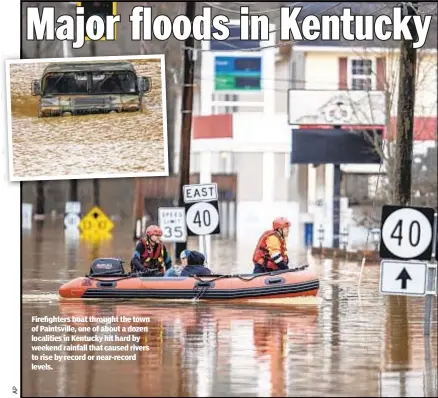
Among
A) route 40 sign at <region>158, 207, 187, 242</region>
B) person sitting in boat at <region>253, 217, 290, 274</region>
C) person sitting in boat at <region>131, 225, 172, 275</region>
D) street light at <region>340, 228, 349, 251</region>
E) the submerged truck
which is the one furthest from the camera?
street light at <region>340, 228, 349, 251</region>

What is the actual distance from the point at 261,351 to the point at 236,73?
137 feet

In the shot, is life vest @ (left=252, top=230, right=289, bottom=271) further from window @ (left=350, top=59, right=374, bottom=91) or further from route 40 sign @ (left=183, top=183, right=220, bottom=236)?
window @ (left=350, top=59, right=374, bottom=91)

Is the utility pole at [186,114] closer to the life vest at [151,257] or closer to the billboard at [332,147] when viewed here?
the billboard at [332,147]

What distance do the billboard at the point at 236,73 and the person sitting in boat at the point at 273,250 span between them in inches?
1306

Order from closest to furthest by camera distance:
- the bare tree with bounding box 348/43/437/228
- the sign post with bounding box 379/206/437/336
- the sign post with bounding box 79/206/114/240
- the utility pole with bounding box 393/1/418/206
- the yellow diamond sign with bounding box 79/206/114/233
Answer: the sign post with bounding box 379/206/437/336
the utility pole with bounding box 393/1/418/206
the bare tree with bounding box 348/43/437/228
the sign post with bounding box 79/206/114/240
the yellow diamond sign with bounding box 79/206/114/233

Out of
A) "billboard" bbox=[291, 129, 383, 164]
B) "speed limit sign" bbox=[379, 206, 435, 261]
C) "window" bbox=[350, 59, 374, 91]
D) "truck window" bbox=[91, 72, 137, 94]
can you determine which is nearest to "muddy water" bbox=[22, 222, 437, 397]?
"speed limit sign" bbox=[379, 206, 435, 261]

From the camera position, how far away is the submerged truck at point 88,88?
1394 centimetres

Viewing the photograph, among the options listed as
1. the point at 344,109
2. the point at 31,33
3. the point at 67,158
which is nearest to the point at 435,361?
the point at 67,158

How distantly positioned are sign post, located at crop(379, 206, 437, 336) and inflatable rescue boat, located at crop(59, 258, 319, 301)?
6.66 metres

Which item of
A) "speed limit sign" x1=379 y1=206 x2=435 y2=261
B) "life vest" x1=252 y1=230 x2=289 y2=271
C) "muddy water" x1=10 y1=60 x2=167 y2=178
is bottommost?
"life vest" x1=252 y1=230 x2=289 y2=271

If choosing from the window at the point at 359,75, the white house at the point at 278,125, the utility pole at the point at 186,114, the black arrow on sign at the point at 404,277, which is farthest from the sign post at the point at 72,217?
the black arrow on sign at the point at 404,277

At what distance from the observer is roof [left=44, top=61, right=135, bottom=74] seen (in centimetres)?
1361

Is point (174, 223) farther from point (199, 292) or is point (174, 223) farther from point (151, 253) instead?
point (199, 292)

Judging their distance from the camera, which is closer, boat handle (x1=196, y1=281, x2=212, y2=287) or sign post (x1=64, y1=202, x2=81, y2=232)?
boat handle (x1=196, y1=281, x2=212, y2=287)
